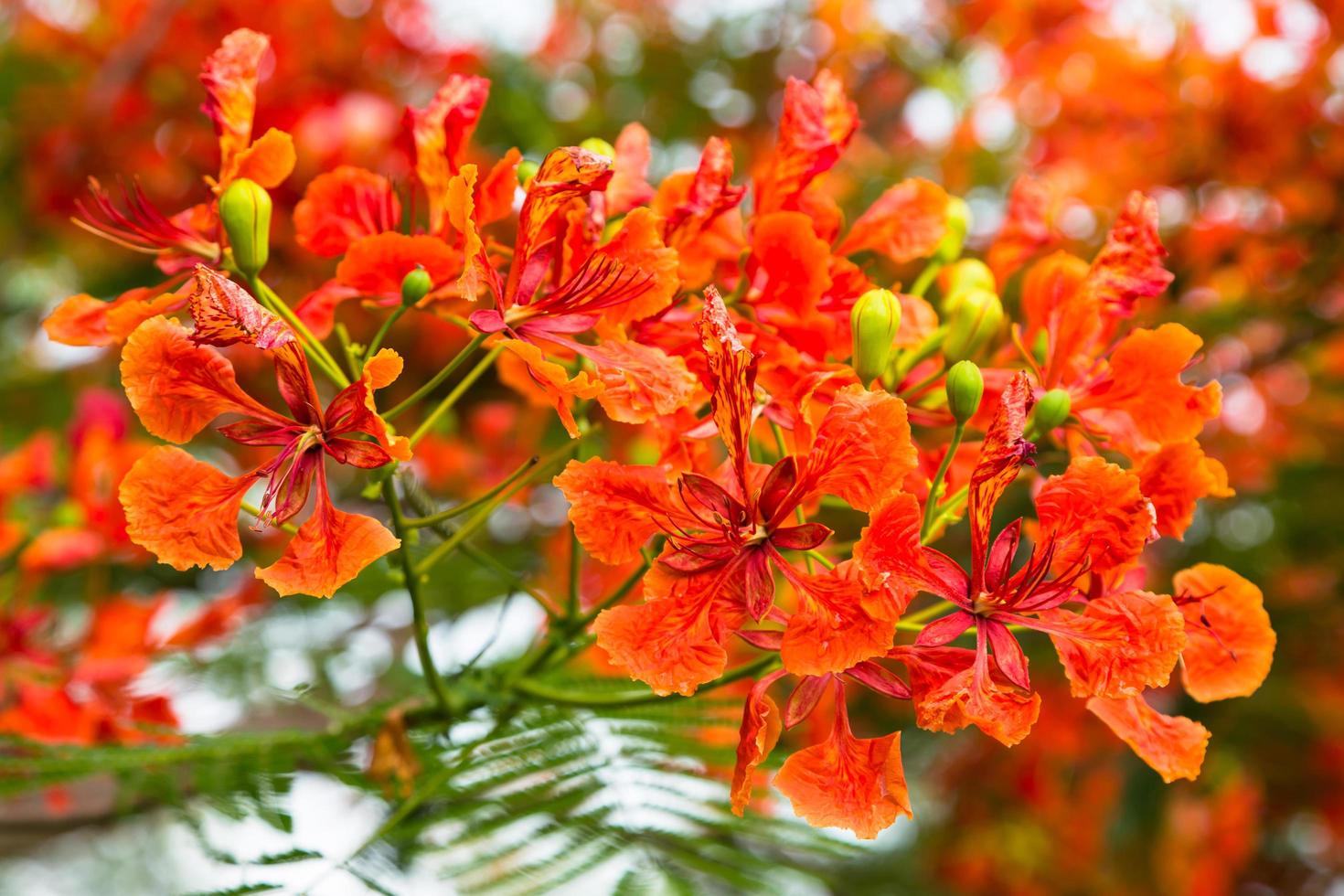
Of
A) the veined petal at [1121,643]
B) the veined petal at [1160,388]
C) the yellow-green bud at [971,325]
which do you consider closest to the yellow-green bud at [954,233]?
the yellow-green bud at [971,325]

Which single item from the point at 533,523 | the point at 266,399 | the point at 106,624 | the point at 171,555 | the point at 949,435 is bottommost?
the point at 533,523

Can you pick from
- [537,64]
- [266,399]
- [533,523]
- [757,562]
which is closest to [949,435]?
[757,562]

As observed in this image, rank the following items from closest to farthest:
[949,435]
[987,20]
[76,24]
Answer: [949,435]
[76,24]
[987,20]

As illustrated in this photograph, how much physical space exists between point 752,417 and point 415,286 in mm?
316

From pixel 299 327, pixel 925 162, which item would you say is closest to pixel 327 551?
pixel 299 327

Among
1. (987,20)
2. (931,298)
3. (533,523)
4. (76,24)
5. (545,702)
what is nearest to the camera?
(545,702)

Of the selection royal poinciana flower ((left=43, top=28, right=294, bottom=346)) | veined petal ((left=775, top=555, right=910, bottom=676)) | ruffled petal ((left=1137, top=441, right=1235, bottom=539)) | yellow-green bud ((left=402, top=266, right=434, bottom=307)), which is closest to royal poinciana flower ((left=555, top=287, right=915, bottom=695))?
veined petal ((left=775, top=555, right=910, bottom=676))

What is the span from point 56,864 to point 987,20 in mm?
4222

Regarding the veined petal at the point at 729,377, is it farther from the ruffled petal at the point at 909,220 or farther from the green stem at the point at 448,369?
the ruffled petal at the point at 909,220

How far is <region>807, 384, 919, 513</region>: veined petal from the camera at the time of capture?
915mm

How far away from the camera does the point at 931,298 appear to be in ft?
4.99

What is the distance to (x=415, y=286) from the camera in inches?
40.8

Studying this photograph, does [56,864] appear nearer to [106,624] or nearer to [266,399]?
[266,399]

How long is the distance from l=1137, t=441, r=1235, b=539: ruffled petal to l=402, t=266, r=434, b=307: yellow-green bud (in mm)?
653
